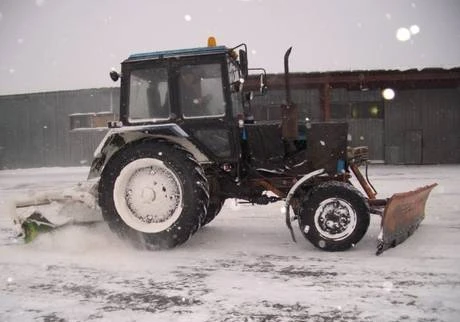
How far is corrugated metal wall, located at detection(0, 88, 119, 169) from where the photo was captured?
21.7 meters

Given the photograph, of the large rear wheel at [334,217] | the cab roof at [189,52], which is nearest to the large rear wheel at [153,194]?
the cab roof at [189,52]

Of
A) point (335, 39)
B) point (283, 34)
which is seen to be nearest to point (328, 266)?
point (335, 39)

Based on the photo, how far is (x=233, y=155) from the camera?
489cm

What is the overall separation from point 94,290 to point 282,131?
241cm

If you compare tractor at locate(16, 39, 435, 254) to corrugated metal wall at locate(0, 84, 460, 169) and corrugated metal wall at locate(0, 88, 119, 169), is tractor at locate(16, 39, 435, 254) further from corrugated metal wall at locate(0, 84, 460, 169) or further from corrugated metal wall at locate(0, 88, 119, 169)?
corrugated metal wall at locate(0, 88, 119, 169)

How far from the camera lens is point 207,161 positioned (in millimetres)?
4949

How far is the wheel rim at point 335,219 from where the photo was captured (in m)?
4.49

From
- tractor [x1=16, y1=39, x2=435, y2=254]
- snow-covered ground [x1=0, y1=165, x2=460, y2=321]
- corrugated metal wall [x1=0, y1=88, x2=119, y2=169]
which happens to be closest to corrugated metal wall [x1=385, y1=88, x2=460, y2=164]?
corrugated metal wall [x1=0, y1=88, x2=119, y2=169]

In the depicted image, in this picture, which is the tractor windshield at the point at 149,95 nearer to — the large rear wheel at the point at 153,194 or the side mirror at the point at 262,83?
the large rear wheel at the point at 153,194

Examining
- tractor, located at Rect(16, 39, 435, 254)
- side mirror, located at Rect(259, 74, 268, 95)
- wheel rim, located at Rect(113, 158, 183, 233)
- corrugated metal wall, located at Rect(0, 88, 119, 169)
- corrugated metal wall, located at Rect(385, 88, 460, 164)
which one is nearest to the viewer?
tractor, located at Rect(16, 39, 435, 254)

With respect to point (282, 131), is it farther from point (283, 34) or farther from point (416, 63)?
point (283, 34)

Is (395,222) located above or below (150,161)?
below

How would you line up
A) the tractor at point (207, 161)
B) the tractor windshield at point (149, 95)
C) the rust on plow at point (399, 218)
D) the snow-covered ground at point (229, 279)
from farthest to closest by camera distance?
the tractor windshield at point (149, 95), the tractor at point (207, 161), the rust on plow at point (399, 218), the snow-covered ground at point (229, 279)

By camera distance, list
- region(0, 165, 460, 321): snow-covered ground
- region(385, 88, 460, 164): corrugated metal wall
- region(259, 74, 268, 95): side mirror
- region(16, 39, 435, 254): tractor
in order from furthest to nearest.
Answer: region(385, 88, 460, 164): corrugated metal wall, region(259, 74, 268, 95): side mirror, region(16, 39, 435, 254): tractor, region(0, 165, 460, 321): snow-covered ground
